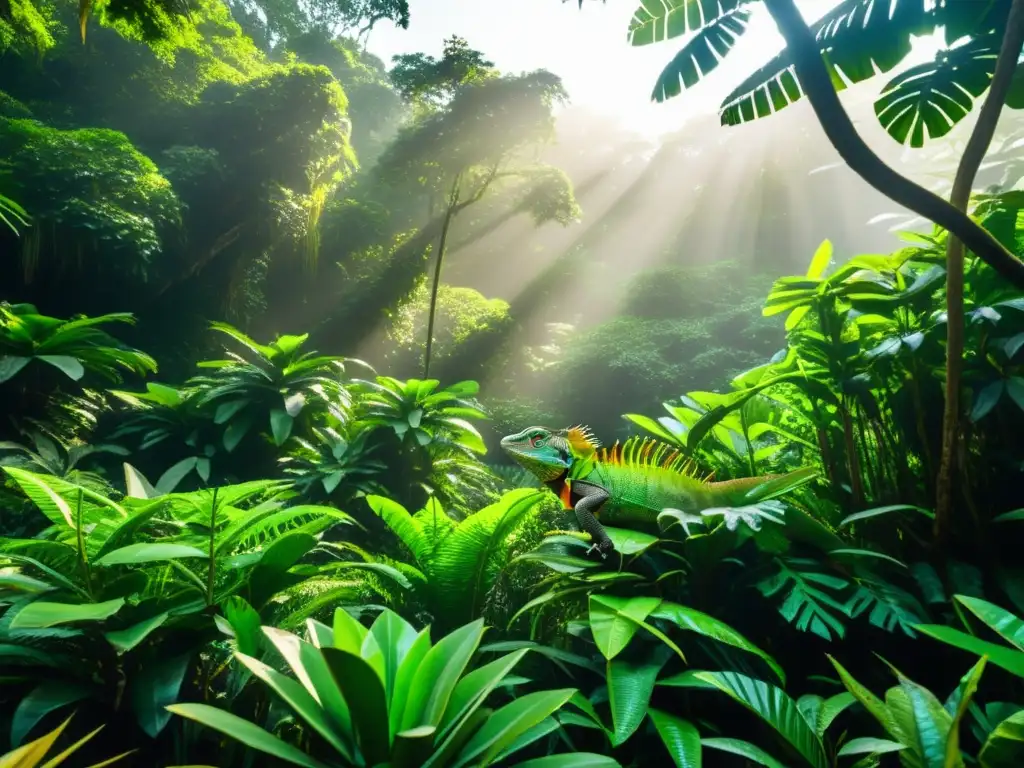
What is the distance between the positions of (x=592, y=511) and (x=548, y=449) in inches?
11.5

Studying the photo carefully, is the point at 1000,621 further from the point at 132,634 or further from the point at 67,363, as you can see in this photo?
the point at 67,363

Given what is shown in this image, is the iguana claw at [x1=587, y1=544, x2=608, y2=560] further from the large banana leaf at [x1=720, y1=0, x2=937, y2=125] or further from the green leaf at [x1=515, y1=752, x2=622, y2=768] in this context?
the large banana leaf at [x1=720, y1=0, x2=937, y2=125]

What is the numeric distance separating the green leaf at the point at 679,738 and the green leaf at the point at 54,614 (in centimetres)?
143

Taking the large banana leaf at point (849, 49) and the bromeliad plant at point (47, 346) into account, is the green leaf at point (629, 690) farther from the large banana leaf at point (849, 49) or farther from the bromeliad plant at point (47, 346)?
the bromeliad plant at point (47, 346)

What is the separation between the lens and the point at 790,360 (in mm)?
2619

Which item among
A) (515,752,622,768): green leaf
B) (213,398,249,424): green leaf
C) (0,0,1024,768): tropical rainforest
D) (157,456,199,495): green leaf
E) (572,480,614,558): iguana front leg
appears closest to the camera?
(515,752,622,768): green leaf

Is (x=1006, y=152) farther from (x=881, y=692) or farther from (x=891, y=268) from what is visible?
(x=881, y=692)

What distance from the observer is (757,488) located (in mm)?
2027

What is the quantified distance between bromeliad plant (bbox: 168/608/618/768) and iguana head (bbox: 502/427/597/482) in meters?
0.85

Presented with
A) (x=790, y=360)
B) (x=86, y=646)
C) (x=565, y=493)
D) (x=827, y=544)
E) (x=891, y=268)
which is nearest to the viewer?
(x=86, y=646)

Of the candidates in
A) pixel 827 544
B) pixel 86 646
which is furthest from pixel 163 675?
pixel 827 544

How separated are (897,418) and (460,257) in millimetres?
17136

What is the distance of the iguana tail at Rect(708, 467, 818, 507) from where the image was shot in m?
1.98

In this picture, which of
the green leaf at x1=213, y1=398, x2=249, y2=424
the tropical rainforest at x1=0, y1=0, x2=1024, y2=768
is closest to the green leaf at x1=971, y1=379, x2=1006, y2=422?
the tropical rainforest at x1=0, y1=0, x2=1024, y2=768
